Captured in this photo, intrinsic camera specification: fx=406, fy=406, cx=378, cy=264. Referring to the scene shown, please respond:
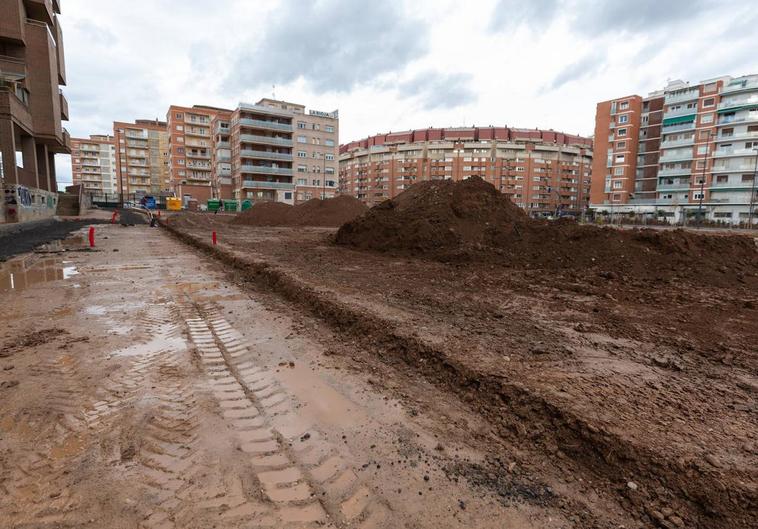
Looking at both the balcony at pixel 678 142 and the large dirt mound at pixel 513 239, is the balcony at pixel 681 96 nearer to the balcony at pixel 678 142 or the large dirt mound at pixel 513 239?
the balcony at pixel 678 142

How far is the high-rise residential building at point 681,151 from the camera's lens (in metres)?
57.9

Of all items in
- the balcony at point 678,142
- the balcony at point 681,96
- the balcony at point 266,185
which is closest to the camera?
the balcony at point 681,96

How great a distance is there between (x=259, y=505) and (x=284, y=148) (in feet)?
252

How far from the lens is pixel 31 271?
1027cm

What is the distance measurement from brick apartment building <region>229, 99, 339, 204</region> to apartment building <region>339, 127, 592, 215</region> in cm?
3992

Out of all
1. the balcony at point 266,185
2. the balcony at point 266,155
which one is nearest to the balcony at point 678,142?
the balcony at point 266,185

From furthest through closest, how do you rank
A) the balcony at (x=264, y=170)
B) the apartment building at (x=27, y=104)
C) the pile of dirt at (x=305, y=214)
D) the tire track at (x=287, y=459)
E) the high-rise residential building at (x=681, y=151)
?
the balcony at (x=264, y=170) < the high-rise residential building at (x=681, y=151) < the pile of dirt at (x=305, y=214) < the apartment building at (x=27, y=104) < the tire track at (x=287, y=459)

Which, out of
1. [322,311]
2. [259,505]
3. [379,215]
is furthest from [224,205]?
[259,505]

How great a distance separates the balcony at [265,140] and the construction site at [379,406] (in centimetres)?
6753

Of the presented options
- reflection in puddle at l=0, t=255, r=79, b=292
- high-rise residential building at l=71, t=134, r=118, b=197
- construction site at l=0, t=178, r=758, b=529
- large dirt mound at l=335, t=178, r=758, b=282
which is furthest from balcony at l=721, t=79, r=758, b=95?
high-rise residential building at l=71, t=134, r=118, b=197

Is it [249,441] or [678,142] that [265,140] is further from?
[249,441]

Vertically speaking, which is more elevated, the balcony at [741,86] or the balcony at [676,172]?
the balcony at [741,86]

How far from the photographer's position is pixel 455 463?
278 cm

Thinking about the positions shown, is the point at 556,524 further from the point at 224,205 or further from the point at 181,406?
the point at 224,205
